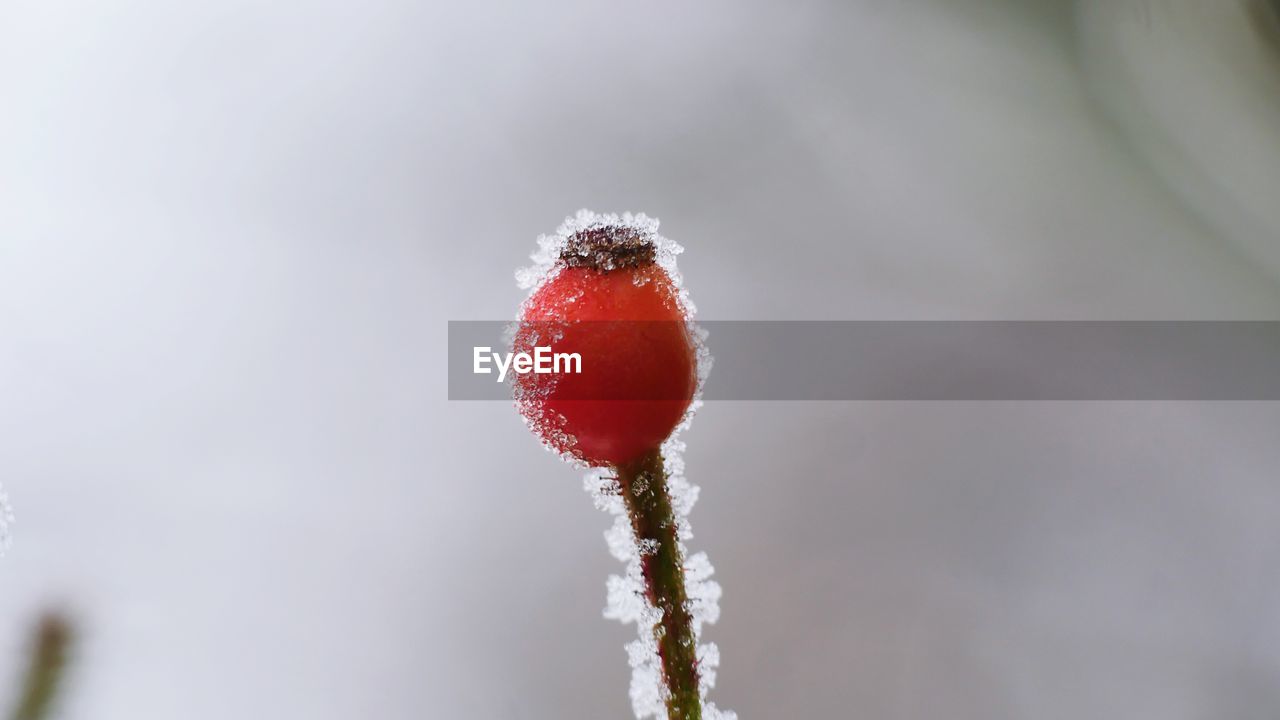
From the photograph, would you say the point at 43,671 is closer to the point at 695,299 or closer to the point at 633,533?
the point at 633,533

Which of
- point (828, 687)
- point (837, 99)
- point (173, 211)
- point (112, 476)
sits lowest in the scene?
point (828, 687)

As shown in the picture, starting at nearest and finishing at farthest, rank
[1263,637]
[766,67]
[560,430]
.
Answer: [560,430] < [1263,637] < [766,67]

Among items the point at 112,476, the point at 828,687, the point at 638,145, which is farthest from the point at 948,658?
the point at 112,476

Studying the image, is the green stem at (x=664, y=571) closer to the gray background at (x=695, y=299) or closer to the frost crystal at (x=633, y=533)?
the frost crystal at (x=633, y=533)

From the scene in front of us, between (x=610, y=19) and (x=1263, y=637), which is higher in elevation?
(x=610, y=19)

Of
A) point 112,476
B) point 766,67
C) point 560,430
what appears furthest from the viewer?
point 766,67

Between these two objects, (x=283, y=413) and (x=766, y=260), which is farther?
(x=766, y=260)

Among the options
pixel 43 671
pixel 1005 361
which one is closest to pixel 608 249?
pixel 43 671

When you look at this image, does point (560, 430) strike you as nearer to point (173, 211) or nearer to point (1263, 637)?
point (173, 211)
